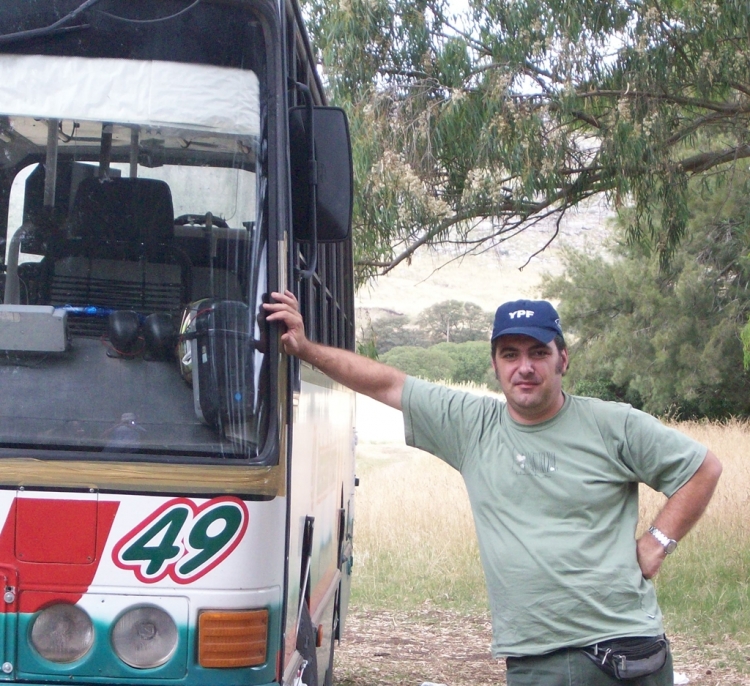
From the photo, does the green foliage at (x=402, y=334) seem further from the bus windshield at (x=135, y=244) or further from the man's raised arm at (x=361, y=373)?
the bus windshield at (x=135, y=244)

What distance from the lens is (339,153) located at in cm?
322

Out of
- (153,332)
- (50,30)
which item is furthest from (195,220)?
(50,30)

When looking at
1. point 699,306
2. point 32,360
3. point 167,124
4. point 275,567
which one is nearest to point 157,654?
point 275,567

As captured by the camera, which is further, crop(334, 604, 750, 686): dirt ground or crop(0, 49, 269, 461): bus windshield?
crop(334, 604, 750, 686): dirt ground

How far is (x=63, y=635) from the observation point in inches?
111

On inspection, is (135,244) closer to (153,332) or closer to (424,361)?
(153,332)

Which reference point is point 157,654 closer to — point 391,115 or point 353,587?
point 391,115

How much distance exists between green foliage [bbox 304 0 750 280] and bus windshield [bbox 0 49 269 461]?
568 centimetres

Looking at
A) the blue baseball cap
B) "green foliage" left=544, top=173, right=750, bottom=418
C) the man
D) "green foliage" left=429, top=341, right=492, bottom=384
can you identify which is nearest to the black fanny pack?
the man

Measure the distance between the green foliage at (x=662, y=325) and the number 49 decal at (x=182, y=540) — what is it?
21429 mm

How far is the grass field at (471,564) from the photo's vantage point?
8.98 meters

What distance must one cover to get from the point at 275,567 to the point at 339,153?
1.19m

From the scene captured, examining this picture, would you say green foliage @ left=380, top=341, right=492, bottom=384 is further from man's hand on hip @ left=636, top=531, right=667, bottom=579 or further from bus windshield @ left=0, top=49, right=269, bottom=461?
bus windshield @ left=0, top=49, right=269, bottom=461

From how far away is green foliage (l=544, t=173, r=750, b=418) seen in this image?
25875 mm
